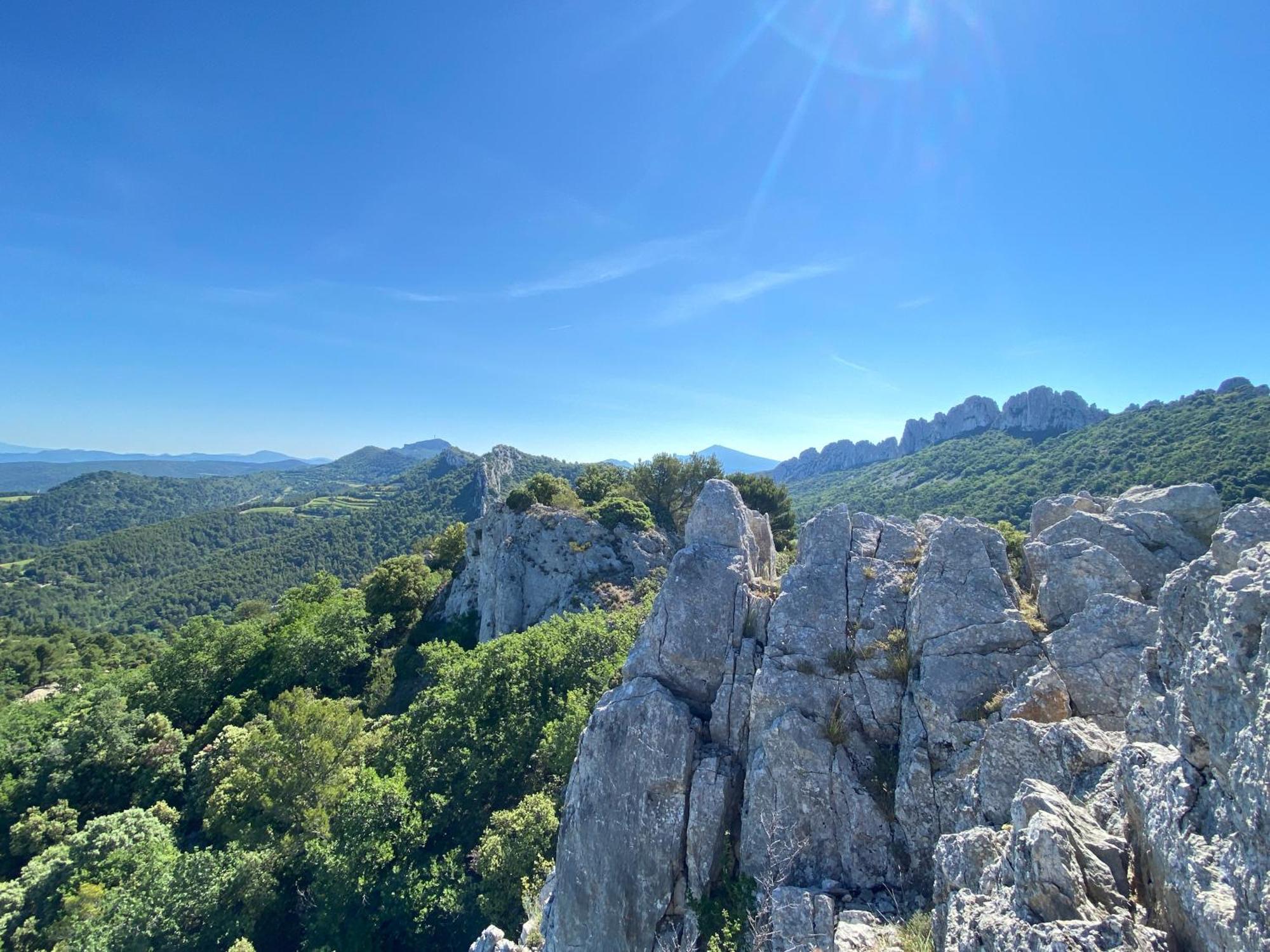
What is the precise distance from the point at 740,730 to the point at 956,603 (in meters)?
6.93

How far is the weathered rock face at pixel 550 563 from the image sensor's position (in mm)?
43156

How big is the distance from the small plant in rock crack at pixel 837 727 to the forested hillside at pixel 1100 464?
44428 mm

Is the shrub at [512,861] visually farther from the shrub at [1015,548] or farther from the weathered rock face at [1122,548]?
the shrub at [1015,548]

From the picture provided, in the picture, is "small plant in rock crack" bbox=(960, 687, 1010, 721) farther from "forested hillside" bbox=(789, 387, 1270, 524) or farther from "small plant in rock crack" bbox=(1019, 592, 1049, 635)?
"forested hillside" bbox=(789, 387, 1270, 524)

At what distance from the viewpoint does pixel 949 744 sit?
11742mm

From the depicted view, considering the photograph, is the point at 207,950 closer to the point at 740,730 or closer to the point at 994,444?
→ the point at 740,730

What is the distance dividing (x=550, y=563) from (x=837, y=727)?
111ft

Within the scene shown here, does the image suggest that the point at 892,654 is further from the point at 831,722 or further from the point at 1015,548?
the point at 1015,548

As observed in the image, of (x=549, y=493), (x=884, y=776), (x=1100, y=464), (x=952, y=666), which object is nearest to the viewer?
(x=884, y=776)

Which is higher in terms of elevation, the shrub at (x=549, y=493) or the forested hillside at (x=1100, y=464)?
the forested hillside at (x=1100, y=464)

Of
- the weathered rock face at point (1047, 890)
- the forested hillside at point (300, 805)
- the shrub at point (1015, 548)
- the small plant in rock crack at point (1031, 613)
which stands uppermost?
the shrub at point (1015, 548)

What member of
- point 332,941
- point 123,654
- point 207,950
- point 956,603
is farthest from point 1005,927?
point 123,654

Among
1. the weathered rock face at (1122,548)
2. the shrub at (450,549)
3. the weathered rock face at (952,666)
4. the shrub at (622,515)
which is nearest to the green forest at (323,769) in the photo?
the shrub at (622,515)

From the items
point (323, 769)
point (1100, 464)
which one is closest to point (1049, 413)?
point (1100, 464)
